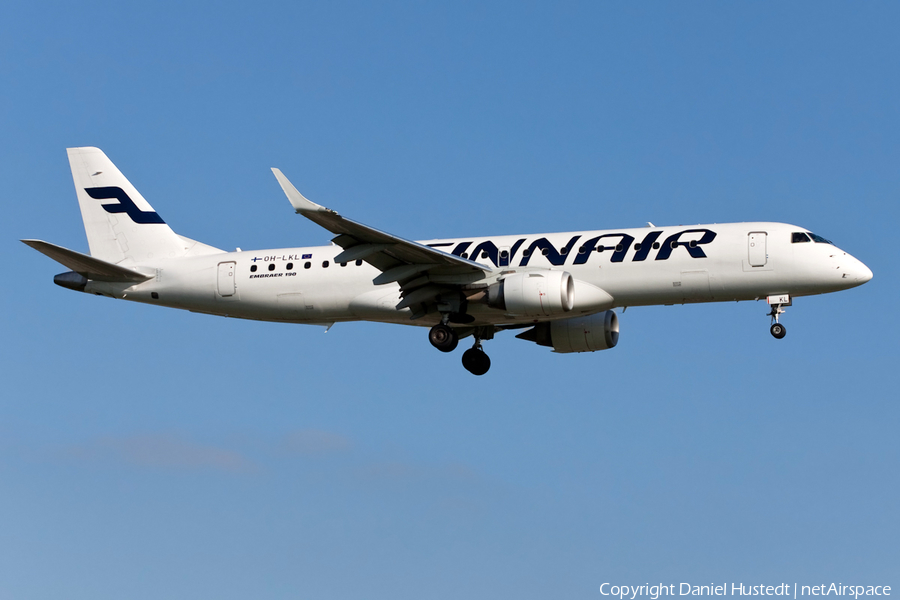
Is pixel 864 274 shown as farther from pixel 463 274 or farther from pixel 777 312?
pixel 463 274

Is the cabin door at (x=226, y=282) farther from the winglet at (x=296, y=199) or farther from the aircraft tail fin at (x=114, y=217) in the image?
the winglet at (x=296, y=199)

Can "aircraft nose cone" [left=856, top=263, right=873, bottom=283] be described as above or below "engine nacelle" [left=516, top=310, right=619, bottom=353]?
above

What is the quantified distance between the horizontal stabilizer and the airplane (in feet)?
0.12

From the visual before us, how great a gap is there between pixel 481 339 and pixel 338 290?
5.63 meters

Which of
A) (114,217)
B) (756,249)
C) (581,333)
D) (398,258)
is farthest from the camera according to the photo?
(114,217)

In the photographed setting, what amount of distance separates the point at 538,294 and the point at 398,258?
4431 mm

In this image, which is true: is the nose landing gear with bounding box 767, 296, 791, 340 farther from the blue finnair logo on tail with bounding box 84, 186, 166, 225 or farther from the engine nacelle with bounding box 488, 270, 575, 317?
the blue finnair logo on tail with bounding box 84, 186, 166, 225

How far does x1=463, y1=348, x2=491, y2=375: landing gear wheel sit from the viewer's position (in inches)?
1492

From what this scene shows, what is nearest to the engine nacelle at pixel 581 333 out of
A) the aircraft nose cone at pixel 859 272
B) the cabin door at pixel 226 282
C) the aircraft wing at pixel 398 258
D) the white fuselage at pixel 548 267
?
the white fuselage at pixel 548 267

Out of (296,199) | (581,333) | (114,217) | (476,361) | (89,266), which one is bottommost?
(476,361)

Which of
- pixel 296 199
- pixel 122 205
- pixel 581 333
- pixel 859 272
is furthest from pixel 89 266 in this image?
pixel 859 272

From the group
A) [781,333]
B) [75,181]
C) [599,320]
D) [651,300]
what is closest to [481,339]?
[599,320]

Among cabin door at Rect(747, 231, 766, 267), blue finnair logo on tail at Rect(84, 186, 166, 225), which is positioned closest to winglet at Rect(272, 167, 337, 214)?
blue finnair logo on tail at Rect(84, 186, 166, 225)

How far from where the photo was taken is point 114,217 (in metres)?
39.1
